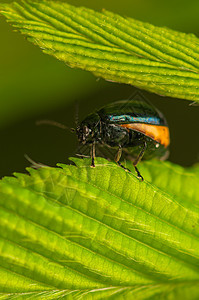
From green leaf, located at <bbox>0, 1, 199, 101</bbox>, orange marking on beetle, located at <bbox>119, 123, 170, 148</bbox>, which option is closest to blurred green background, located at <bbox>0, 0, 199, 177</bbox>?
orange marking on beetle, located at <bbox>119, 123, 170, 148</bbox>

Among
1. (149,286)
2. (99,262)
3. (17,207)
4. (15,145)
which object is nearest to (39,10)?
(17,207)

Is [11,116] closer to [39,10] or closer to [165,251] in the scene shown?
[39,10]

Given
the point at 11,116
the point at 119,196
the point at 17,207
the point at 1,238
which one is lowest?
the point at 1,238

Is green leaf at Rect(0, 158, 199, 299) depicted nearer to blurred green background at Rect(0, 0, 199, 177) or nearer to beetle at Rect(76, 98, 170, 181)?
beetle at Rect(76, 98, 170, 181)

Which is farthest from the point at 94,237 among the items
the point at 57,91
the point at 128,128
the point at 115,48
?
the point at 57,91

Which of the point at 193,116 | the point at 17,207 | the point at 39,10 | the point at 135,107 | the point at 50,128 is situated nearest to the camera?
the point at 17,207

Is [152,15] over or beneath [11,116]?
over
